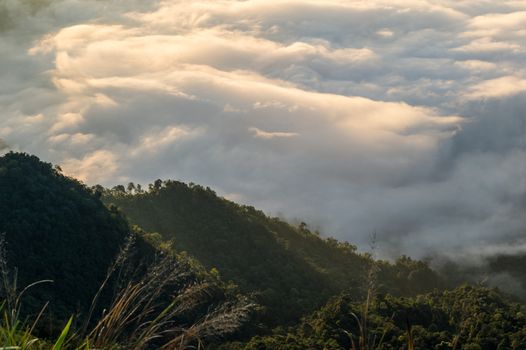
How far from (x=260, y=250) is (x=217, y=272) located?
61.7 ft

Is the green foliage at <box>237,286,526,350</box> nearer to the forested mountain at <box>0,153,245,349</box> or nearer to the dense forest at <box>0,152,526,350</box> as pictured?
the dense forest at <box>0,152,526,350</box>

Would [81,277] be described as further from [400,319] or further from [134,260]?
[400,319]

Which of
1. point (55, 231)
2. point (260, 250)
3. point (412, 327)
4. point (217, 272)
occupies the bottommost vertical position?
point (412, 327)

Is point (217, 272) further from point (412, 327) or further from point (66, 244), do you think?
point (412, 327)

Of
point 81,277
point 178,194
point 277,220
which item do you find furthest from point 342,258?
point 81,277

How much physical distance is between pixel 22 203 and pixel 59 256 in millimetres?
9586

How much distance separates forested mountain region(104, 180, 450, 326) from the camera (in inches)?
4008

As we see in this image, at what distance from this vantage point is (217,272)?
96375 mm

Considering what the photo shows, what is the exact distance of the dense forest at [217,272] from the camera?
202 feet

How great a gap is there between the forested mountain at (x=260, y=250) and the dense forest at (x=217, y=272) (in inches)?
10.3

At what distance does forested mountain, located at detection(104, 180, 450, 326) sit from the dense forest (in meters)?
0.26

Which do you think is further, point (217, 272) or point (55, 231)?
point (217, 272)

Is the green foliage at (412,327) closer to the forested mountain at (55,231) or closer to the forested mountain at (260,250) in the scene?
→ the forested mountain at (260,250)

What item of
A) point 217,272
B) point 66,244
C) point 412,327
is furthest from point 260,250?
point 412,327
